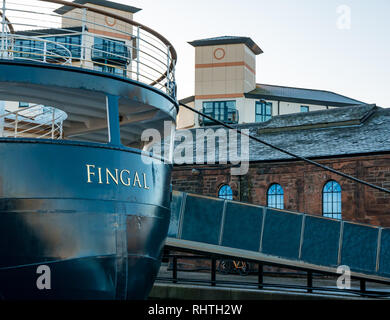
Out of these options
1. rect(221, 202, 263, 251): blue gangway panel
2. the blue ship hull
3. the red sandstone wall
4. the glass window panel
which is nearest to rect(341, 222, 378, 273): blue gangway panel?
rect(221, 202, 263, 251): blue gangway panel

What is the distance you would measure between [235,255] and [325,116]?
1703cm

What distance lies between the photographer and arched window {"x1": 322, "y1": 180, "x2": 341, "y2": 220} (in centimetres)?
2467

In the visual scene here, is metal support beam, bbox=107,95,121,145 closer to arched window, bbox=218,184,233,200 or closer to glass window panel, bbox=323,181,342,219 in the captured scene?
glass window panel, bbox=323,181,342,219

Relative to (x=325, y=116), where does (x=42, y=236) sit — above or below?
below

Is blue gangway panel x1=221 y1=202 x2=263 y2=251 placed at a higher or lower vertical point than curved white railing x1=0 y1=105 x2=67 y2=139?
lower

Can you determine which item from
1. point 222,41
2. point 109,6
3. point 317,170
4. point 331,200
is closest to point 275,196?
point 317,170

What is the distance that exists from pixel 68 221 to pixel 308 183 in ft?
61.8

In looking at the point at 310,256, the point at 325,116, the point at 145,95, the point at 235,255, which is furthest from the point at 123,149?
the point at 325,116

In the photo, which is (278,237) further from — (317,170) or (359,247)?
(317,170)

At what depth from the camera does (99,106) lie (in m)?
10.0

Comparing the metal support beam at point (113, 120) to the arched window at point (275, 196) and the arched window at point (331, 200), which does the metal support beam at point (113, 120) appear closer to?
the arched window at point (331, 200)

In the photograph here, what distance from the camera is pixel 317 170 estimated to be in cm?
2531

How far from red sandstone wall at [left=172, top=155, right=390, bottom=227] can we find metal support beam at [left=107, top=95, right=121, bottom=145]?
16.8m
